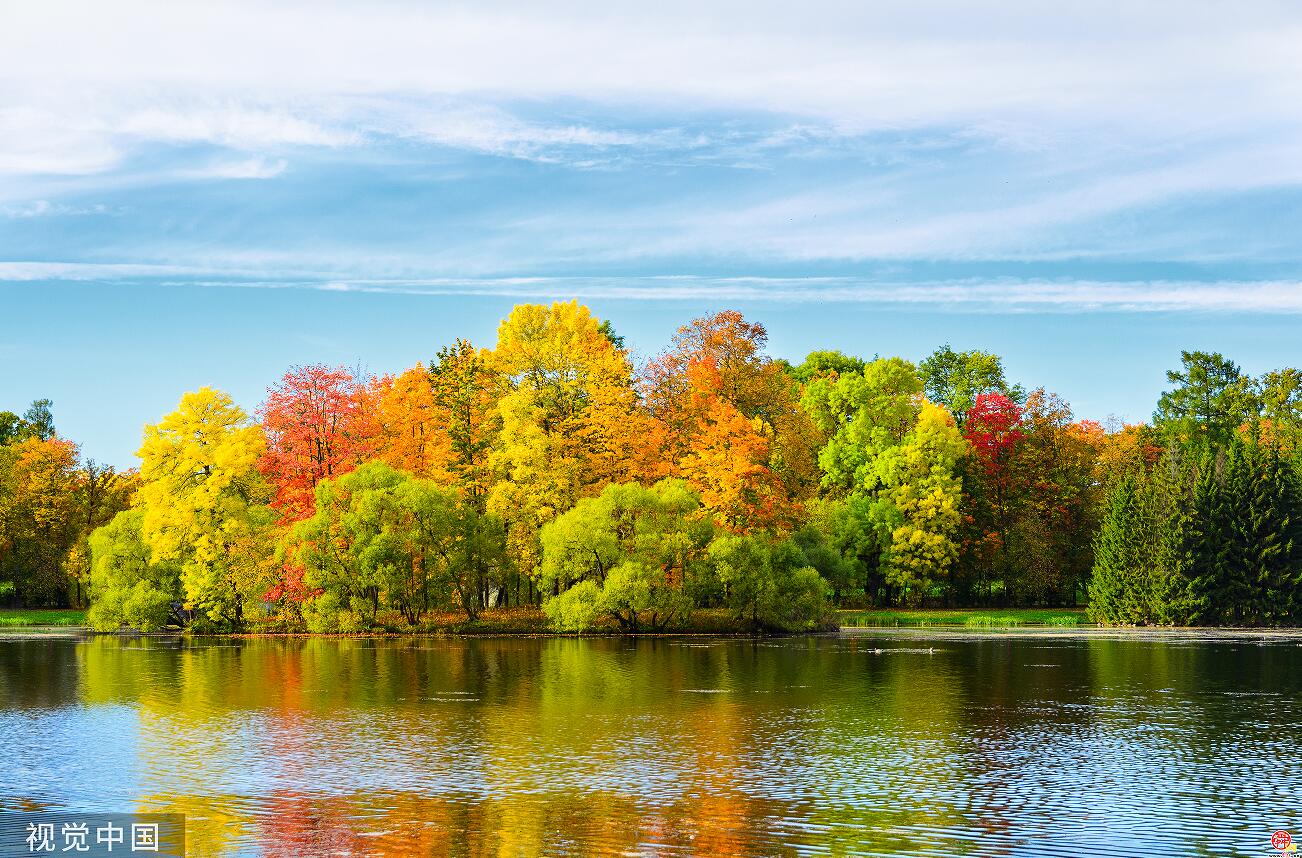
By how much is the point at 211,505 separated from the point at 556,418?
2294 cm

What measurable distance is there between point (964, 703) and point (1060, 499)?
66375 millimetres

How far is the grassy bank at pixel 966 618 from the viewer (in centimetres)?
9288

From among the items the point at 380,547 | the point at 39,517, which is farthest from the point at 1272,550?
the point at 39,517

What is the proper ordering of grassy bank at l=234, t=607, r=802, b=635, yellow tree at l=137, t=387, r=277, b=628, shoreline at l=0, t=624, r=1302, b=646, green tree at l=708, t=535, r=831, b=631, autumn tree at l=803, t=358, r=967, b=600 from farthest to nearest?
autumn tree at l=803, t=358, r=967, b=600
yellow tree at l=137, t=387, r=277, b=628
grassy bank at l=234, t=607, r=802, b=635
shoreline at l=0, t=624, r=1302, b=646
green tree at l=708, t=535, r=831, b=631

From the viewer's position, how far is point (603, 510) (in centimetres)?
7438

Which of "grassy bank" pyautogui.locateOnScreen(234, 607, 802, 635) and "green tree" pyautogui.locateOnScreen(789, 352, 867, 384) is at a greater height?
"green tree" pyautogui.locateOnScreen(789, 352, 867, 384)

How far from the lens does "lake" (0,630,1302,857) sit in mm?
23625

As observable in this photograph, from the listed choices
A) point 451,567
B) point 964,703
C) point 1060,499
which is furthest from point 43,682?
point 1060,499

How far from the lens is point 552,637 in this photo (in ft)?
248

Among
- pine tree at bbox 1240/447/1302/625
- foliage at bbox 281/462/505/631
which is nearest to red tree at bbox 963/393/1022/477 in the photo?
pine tree at bbox 1240/447/1302/625

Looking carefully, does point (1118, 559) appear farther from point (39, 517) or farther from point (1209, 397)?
point (39, 517)

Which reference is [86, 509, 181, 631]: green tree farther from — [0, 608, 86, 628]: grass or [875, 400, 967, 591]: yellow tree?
[875, 400, 967, 591]: yellow tree

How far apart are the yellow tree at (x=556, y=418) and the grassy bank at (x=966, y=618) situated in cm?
2273

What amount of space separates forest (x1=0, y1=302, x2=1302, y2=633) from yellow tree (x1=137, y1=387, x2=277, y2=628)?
0.15 metres
